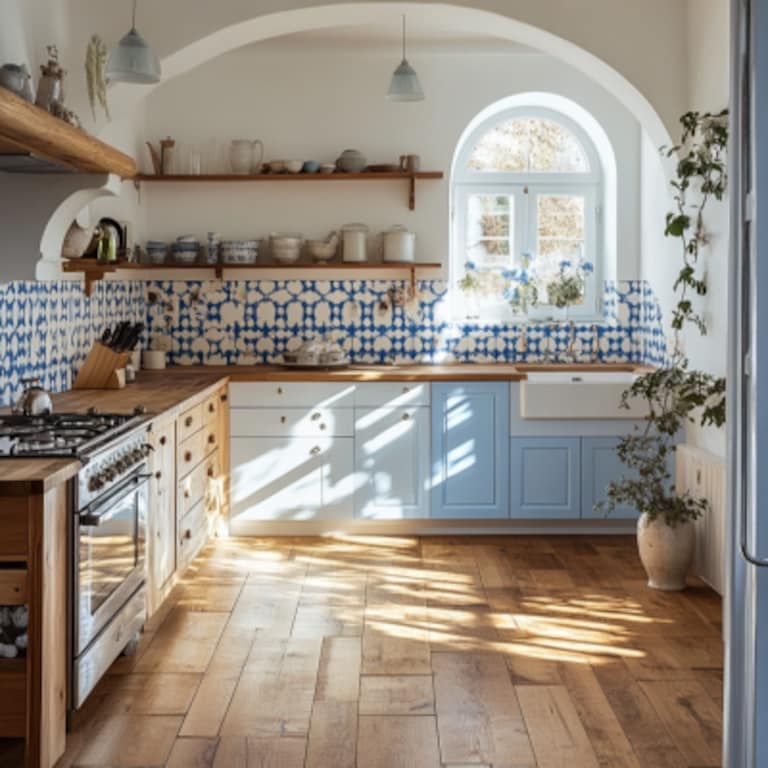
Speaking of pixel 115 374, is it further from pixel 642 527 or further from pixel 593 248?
pixel 593 248

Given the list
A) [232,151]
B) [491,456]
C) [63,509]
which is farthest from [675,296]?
[63,509]

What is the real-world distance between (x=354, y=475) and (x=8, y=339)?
7.26ft

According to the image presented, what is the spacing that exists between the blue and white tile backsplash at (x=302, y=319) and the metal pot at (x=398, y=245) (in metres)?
0.27

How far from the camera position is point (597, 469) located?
238 inches

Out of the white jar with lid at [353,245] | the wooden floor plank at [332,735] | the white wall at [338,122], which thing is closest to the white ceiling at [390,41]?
the white wall at [338,122]

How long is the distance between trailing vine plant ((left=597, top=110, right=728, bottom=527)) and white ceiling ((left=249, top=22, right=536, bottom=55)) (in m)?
1.58

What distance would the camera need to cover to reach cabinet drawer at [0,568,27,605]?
287cm

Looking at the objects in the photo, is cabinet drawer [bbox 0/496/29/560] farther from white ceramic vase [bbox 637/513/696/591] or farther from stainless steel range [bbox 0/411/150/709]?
white ceramic vase [bbox 637/513/696/591]

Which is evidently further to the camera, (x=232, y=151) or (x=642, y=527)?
(x=232, y=151)

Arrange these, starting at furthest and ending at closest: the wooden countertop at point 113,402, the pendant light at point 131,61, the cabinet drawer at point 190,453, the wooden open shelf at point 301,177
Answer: the wooden open shelf at point 301,177 → the cabinet drawer at point 190,453 → the pendant light at point 131,61 → the wooden countertop at point 113,402

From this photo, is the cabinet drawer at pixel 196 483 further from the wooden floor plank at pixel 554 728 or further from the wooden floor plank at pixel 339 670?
the wooden floor plank at pixel 554 728

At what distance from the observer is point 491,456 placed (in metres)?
6.04

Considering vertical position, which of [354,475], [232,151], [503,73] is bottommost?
[354,475]

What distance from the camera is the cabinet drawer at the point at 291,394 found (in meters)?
A: 6.05
